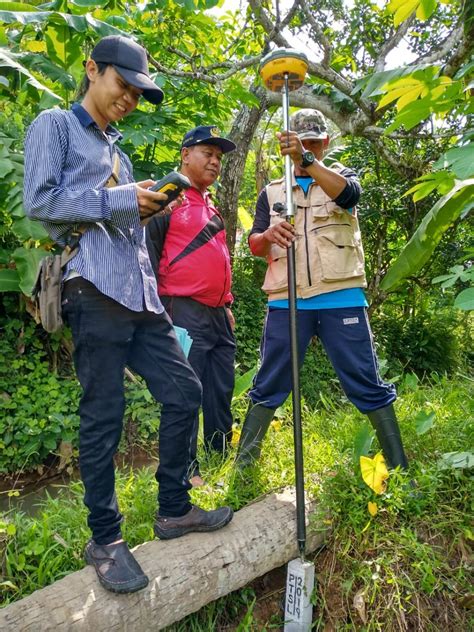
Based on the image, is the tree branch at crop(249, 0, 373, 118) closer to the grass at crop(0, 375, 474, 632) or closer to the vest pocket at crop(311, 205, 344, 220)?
the vest pocket at crop(311, 205, 344, 220)

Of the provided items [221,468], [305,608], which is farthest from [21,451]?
[305,608]

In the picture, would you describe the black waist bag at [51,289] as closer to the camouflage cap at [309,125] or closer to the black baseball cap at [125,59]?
the black baseball cap at [125,59]

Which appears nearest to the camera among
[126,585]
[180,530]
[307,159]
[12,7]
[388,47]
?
[126,585]

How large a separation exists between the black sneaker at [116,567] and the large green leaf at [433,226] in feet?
5.21

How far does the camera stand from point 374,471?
104 inches

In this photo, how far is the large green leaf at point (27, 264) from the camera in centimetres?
388

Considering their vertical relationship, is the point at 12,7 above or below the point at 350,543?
above

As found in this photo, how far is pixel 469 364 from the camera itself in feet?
23.6

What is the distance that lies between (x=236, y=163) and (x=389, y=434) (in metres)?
4.28

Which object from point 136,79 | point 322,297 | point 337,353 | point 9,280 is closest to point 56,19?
point 9,280

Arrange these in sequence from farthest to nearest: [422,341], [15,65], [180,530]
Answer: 1. [422,341]
2. [15,65]
3. [180,530]

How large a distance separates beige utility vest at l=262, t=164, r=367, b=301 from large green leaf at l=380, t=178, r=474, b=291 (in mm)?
374

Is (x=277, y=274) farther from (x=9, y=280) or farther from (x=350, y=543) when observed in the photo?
(x=9, y=280)

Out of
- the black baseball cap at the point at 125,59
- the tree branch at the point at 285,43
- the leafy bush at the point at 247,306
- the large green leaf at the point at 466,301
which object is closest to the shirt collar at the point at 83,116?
the black baseball cap at the point at 125,59
